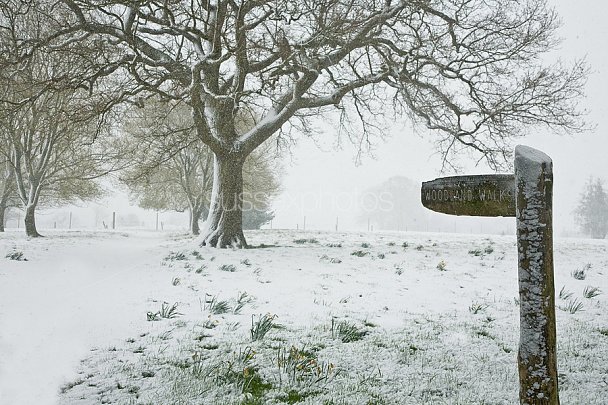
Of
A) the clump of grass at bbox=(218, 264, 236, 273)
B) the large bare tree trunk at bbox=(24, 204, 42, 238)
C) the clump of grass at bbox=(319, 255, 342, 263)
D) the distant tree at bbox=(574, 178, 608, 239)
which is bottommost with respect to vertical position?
the clump of grass at bbox=(218, 264, 236, 273)

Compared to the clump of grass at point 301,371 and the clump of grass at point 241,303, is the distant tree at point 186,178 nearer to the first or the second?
the clump of grass at point 241,303

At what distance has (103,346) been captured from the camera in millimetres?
3537

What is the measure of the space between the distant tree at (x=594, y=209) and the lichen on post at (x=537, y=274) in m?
59.3

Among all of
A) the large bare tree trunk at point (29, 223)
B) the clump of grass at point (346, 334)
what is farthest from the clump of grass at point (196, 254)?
the large bare tree trunk at point (29, 223)

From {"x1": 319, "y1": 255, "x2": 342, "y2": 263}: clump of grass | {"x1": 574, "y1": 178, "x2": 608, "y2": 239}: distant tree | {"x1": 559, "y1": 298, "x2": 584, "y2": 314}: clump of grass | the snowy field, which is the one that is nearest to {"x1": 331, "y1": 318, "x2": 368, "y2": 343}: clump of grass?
the snowy field

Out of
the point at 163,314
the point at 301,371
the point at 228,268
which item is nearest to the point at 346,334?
the point at 301,371

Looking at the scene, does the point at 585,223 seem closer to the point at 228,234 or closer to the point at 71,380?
the point at 228,234

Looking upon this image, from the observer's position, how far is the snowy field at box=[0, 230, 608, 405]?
8.77 ft

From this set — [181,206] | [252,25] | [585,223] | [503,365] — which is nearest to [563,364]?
[503,365]

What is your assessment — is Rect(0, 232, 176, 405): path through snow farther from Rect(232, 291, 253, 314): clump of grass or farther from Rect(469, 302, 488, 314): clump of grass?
Rect(469, 302, 488, 314): clump of grass

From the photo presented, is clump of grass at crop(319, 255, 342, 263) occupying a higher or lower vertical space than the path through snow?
higher

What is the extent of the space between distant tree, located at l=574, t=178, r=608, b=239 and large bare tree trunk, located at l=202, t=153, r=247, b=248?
5341 centimetres

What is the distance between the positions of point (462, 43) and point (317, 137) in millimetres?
6957

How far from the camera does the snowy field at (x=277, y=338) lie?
8.77 feet
